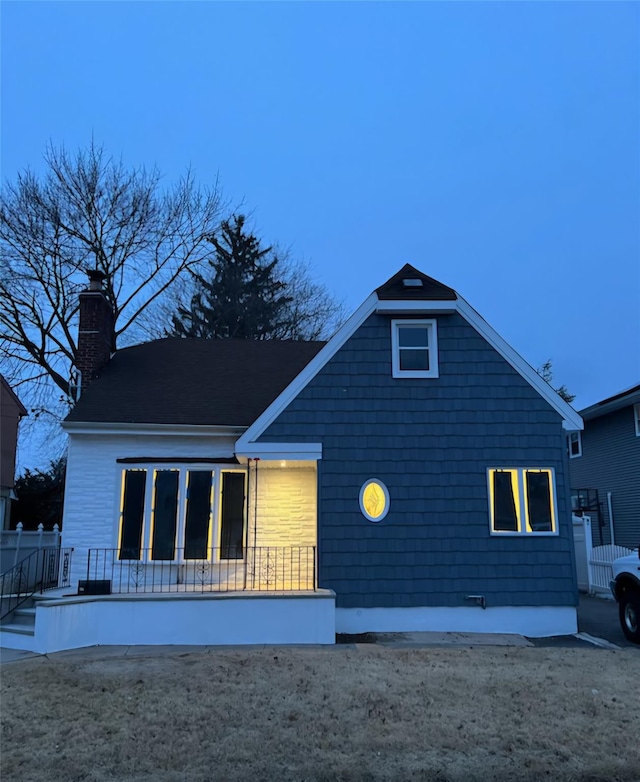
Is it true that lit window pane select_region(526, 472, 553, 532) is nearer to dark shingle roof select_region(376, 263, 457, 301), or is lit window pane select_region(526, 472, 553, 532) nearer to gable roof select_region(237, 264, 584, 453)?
gable roof select_region(237, 264, 584, 453)

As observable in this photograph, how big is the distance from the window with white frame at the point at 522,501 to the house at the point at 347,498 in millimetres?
30

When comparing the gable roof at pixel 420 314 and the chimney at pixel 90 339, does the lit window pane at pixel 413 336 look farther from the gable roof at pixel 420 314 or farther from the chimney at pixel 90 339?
the chimney at pixel 90 339

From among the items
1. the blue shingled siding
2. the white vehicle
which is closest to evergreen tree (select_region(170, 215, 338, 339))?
the blue shingled siding

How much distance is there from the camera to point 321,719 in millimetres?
6098

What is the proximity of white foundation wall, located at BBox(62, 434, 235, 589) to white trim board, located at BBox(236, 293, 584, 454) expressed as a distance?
5.50 feet

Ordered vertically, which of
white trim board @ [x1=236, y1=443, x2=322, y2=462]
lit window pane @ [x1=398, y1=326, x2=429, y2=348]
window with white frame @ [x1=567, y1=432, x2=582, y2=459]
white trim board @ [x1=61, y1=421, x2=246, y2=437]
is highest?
lit window pane @ [x1=398, y1=326, x2=429, y2=348]

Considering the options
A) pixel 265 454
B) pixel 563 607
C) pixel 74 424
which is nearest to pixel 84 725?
pixel 265 454

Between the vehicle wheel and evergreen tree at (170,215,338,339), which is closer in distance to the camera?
the vehicle wheel

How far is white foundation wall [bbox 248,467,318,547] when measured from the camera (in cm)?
1294

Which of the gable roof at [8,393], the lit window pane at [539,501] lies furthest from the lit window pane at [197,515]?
the gable roof at [8,393]

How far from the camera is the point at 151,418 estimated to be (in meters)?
12.9

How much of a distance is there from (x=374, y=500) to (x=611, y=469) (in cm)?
1254

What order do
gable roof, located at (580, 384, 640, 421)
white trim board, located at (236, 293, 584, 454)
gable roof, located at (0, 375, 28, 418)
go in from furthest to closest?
1. gable roof, located at (580, 384, 640, 421)
2. gable roof, located at (0, 375, 28, 418)
3. white trim board, located at (236, 293, 584, 454)

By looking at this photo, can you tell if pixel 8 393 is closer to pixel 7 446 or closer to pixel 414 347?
pixel 7 446
